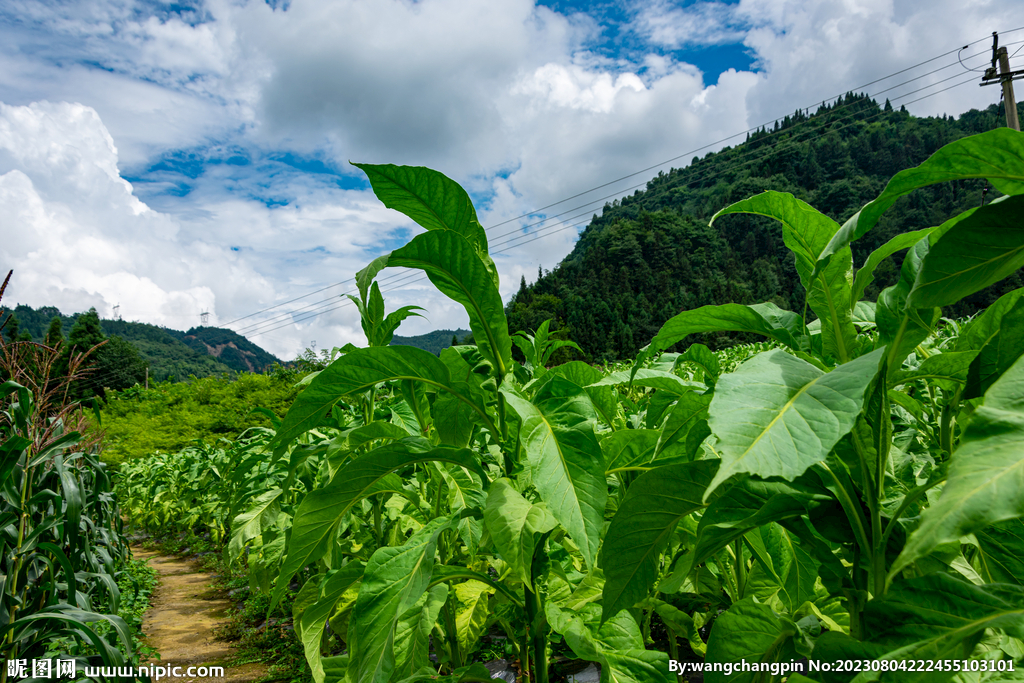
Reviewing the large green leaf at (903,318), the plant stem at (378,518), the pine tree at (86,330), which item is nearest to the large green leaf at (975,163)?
the large green leaf at (903,318)

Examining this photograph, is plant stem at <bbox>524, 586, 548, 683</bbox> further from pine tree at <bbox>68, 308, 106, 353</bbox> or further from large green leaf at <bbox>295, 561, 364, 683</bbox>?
pine tree at <bbox>68, 308, 106, 353</bbox>

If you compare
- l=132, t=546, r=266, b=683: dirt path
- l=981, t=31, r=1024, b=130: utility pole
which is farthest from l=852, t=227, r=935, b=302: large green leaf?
l=981, t=31, r=1024, b=130: utility pole

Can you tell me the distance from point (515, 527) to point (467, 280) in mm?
491

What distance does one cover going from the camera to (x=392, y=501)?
2246 millimetres

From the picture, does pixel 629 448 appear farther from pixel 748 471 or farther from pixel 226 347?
pixel 226 347

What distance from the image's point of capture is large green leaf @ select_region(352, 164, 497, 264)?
1.10 meters

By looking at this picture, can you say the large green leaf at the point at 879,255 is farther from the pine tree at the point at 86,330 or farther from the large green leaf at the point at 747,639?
the pine tree at the point at 86,330

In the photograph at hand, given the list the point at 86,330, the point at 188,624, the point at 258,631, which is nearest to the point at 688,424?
the point at 258,631

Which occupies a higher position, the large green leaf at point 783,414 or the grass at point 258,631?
the large green leaf at point 783,414

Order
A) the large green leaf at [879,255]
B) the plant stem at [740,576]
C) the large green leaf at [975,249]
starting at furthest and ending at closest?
the plant stem at [740,576] → the large green leaf at [879,255] → the large green leaf at [975,249]

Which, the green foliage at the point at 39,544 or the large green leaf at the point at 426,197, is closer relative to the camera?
the large green leaf at the point at 426,197

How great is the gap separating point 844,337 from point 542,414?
54cm

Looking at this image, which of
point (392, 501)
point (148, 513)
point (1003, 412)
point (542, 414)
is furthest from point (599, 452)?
point (148, 513)

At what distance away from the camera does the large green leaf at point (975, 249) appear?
65cm
